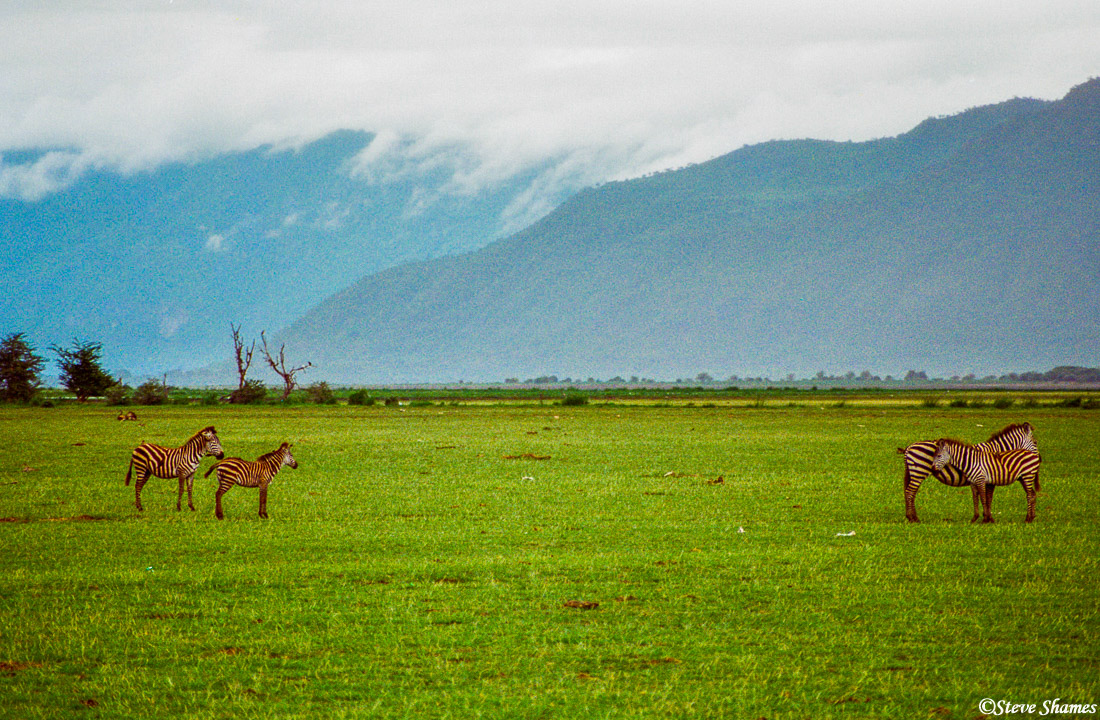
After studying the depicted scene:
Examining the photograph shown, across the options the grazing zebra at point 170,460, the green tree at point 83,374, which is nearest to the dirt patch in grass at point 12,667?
the grazing zebra at point 170,460

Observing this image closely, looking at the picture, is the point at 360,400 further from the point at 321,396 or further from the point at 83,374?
the point at 83,374

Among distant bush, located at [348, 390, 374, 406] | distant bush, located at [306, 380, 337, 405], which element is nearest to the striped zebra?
distant bush, located at [348, 390, 374, 406]

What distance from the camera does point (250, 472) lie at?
19.8 metres

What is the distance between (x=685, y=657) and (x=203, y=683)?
480cm

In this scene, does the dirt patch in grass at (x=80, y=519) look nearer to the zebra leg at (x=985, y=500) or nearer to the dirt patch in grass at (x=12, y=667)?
the dirt patch in grass at (x=12, y=667)

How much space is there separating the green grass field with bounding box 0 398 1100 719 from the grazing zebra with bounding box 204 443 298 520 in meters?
0.68

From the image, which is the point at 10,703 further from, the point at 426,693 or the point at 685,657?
the point at 685,657

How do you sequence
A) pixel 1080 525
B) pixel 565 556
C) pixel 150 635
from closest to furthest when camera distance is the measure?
pixel 150 635 < pixel 565 556 < pixel 1080 525

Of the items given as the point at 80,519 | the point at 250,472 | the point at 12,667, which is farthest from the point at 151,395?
the point at 12,667

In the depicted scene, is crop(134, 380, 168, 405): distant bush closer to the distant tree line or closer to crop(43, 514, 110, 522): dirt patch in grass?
the distant tree line

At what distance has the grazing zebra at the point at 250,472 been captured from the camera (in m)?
19.6

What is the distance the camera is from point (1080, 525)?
18984 millimetres

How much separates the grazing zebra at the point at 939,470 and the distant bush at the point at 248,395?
7871 cm

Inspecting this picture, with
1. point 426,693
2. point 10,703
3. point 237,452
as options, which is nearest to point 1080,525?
point 426,693
